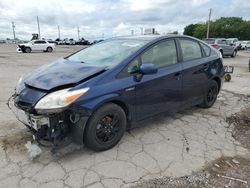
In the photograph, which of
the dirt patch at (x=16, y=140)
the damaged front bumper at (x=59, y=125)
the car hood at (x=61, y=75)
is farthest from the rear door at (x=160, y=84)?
the dirt patch at (x=16, y=140)

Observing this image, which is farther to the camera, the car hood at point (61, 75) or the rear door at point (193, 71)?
the rear door at point (193, 71)

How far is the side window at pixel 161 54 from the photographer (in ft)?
12.1

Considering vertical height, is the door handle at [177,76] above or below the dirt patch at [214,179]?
above

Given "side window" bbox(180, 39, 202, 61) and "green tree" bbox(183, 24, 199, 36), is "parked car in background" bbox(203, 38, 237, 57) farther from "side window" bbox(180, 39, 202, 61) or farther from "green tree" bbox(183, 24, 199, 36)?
"green tree" bbox(183, 24, 199, 36)

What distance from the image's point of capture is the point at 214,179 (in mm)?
2820

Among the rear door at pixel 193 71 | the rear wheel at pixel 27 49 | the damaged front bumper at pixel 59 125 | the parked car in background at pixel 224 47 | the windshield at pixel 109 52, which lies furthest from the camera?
the rear wheel at pixel 27 49

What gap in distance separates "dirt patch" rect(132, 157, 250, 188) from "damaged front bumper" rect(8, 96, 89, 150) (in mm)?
952

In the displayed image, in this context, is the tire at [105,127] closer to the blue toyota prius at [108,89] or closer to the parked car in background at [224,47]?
the blue toyota prius at [108,89]

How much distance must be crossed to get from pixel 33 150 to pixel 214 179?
7.35 ft

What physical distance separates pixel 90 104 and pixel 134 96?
739mm

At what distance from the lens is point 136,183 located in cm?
271

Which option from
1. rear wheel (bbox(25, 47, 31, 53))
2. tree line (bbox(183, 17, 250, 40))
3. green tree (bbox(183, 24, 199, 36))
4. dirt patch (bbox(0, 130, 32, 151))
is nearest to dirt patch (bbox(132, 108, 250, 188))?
dirt patch (bbox(0, 130, 32, 151))

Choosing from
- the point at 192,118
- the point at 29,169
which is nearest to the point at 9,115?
the point at 29,169

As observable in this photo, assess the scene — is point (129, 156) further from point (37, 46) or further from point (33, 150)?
point (37, 46)
